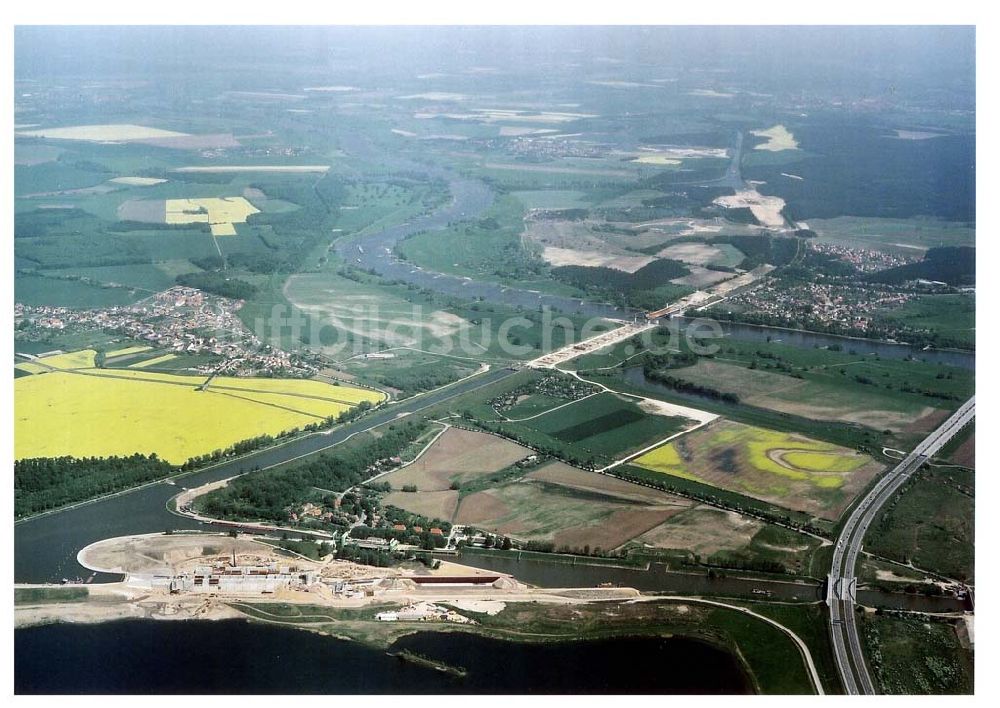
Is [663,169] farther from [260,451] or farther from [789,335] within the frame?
[260,451]

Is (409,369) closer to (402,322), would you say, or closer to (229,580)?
(402,322)

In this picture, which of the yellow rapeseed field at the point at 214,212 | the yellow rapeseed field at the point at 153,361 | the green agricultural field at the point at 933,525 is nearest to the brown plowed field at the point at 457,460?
the green agricultural field at the point at 933,525

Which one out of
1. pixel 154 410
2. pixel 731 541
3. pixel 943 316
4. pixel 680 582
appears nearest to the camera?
pixel 680 582

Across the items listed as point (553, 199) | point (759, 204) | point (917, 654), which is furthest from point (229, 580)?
point (759, 204)

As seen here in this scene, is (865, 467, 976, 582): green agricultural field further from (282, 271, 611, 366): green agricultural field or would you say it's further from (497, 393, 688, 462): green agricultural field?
(282, 271, 611, 366): green agricultural field

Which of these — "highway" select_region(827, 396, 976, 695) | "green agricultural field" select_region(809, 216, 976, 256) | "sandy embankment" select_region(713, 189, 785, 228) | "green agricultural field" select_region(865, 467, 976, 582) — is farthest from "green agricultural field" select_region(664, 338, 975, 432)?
"sandy embankment" select_region(713, 189, 785, 228)

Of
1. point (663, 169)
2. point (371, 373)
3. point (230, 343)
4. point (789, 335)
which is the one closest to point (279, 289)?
point (230, 343)
